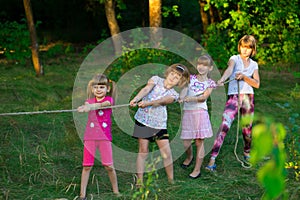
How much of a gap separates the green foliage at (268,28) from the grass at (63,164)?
2.72 m

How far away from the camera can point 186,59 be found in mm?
9883

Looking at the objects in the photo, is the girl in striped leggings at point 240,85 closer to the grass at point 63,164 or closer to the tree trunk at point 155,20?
the grass at point 63,164

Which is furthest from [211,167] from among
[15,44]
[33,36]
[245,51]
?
[15,44]

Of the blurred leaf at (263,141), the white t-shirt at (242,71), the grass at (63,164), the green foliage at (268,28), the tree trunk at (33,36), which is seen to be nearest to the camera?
the blurred leaf at (263,141)

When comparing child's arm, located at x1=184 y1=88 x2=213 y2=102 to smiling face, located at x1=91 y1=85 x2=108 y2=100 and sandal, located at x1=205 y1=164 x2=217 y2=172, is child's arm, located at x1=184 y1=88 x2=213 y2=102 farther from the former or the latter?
smiling face, located at x1=91 y1=85 x2=108 y2=100

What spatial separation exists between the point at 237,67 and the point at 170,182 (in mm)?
1339

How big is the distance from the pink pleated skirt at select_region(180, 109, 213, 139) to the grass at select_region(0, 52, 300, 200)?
368 mm

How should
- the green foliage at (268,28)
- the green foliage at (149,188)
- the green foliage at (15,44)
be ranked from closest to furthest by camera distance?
1. the green foliage at (149,188)
2. the green foliage at (268,28)
3. the green foliage at (15,44)

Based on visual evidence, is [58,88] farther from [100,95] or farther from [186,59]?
[100,95]

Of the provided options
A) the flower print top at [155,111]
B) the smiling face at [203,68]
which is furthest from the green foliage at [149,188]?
the smiling face at [203,68]

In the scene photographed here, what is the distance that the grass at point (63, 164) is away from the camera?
3912 mm

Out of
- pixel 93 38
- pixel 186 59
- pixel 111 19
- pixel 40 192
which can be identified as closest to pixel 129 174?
pixel 40 192

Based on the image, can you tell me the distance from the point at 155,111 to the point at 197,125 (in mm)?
574

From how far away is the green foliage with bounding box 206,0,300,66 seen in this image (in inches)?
387
